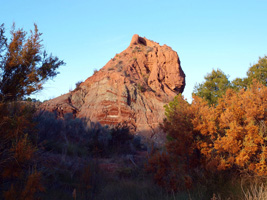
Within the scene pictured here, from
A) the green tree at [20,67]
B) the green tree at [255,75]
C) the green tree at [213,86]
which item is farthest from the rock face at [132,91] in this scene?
the green tree at [20,67]

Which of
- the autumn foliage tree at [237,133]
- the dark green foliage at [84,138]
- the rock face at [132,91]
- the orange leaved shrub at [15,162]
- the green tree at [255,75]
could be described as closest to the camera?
the orange leaved shrub at [15,162]

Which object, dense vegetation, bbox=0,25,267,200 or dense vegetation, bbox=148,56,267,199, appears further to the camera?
dense vegetation, bbox=148,56,267,199

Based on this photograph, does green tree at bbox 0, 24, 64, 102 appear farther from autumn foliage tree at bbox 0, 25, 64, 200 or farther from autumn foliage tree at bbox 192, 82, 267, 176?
autumn foliage tree at bbox 192, 82, 267, 176

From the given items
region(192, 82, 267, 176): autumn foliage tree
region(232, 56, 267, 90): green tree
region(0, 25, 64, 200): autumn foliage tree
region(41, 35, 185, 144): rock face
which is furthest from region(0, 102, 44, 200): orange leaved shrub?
region(232, 56, 267, 90): green tree

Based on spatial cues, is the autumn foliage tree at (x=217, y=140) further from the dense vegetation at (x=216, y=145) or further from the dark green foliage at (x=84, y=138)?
the dark green foliage at (x=84, y=138)

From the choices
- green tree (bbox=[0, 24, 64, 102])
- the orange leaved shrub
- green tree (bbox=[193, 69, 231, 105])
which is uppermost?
green tree (bbox=[193, 69, 231, 105])

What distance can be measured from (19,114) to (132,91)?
23764 mm

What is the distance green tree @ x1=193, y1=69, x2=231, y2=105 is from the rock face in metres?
6.30

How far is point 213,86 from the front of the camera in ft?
83.9

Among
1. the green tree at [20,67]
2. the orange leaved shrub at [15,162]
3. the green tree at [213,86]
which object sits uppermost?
the green tree at [213,86]

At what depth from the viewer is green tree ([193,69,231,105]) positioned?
80.1ft

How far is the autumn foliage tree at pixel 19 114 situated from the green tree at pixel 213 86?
57.5 ft

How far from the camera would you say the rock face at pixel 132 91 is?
27734 millimetres

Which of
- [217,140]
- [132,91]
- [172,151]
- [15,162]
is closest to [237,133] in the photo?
[217,140]
